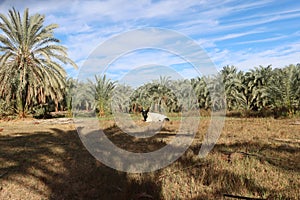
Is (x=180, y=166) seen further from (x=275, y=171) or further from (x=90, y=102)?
(x=90, y=102)

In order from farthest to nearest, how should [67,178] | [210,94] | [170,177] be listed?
[210,94] → [67,178] → [170,177]

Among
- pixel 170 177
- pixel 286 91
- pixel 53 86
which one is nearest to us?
pixel 170 177

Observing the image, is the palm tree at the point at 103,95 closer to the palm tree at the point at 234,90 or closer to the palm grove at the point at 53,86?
the palm grove at the point at 53,86

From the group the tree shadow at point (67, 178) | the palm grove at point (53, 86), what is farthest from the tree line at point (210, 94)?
the tree shadow at point (67, 178)

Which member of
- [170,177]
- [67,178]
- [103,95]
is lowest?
[67,178]

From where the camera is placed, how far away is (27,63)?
17.5m

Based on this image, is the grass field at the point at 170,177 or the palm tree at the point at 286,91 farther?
the palm tree at the point at 286,91

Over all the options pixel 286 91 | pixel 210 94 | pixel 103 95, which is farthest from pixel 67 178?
pixel 103 95

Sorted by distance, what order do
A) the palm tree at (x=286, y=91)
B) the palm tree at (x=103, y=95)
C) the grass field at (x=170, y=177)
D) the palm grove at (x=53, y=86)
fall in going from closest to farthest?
the grass field at (x=170, y=177) → the palm tree at (x=286, y=91) → the palm grove at (x=53, y=86) → the palm tree at (x=103, y=95)

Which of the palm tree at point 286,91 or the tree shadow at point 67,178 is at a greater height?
the palm tree at point 286,91

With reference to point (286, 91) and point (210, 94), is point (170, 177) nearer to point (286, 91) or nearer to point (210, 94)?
point (210, 94)

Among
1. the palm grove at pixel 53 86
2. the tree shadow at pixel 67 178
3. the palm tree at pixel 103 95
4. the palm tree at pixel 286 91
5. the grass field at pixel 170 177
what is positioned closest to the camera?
the grass field at pixel 170 177

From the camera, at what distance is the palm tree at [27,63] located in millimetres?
16906

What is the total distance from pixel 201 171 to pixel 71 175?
1.92 metres
